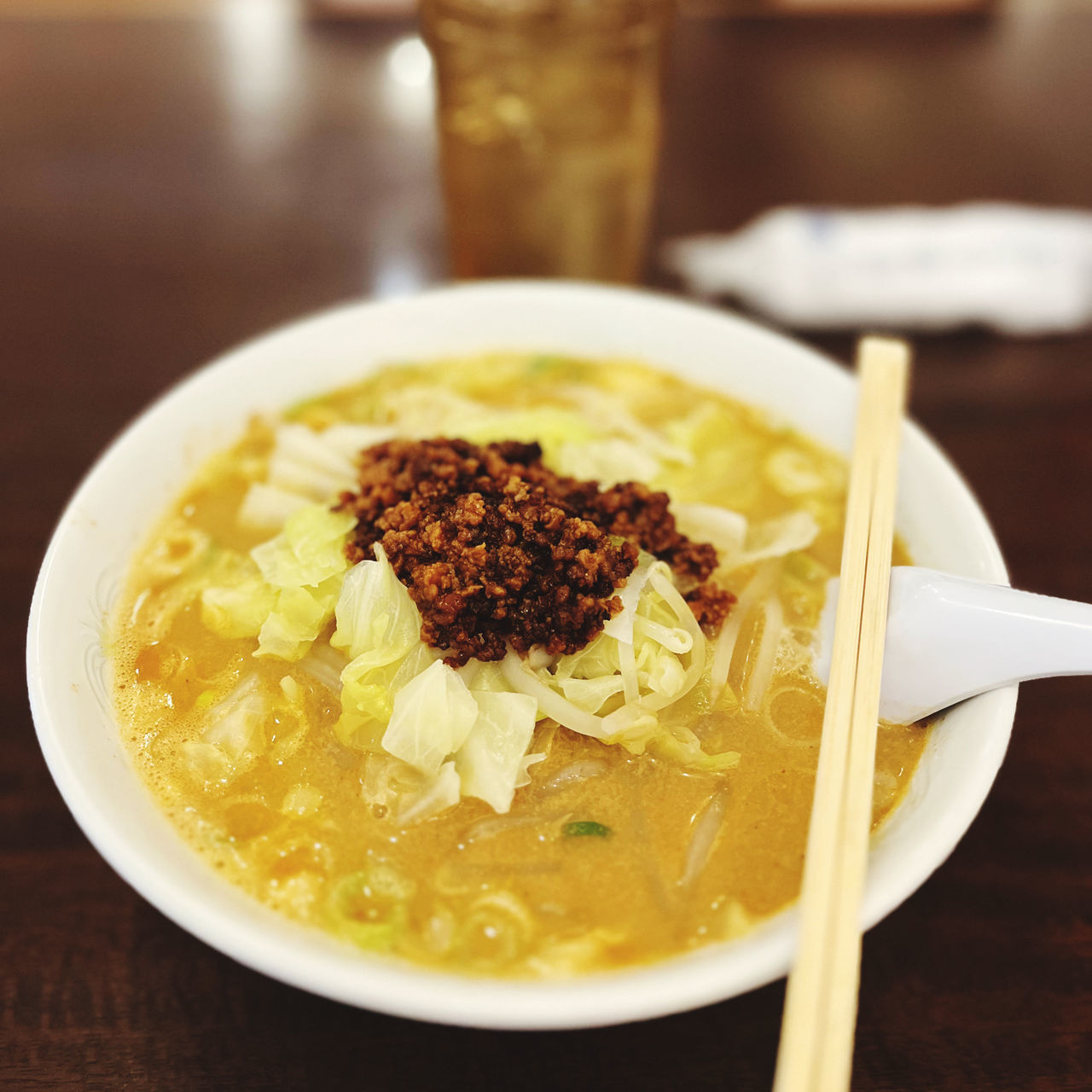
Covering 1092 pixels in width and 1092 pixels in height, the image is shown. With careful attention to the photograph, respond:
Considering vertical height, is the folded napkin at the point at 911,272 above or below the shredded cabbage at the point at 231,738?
above

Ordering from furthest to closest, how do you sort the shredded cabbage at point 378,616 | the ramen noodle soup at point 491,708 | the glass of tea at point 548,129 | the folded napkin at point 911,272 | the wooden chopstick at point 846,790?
the folded napkin at point 911,272 < the glass of tea at point 548,129 < the shredded cabbage at point 378,616 < the ramen noodle soup at point 491,708 < the wooden chopstick at point 846,790

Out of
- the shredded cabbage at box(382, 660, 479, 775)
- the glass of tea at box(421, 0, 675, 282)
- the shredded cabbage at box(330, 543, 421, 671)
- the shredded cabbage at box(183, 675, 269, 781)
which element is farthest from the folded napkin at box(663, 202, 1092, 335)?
the shredded cabbage at box(183, 675, 269, 781)

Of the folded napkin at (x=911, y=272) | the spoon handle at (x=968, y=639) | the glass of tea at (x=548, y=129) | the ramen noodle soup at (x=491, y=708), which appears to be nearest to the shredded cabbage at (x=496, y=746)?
the ramen noodle soup at (x=491, y=708)

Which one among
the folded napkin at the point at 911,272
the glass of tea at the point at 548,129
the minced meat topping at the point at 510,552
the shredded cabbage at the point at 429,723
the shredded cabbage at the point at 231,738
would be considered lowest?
the shredded cabbage at the point at 231,738

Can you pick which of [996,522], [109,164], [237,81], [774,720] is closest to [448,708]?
[774,720]

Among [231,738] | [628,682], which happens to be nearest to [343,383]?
[231,738]

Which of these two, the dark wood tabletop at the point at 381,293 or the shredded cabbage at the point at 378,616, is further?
the shredded cabbage at the point at 378,616

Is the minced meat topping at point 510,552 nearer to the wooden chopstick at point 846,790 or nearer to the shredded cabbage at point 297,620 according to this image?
the shredded cabbage at point 297,620

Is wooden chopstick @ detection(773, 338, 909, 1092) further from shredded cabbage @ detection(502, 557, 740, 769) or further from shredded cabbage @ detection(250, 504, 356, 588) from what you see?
shredded cabbage @ detection(250, 504, 356, 588)

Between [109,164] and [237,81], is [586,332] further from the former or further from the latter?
[237,81]
